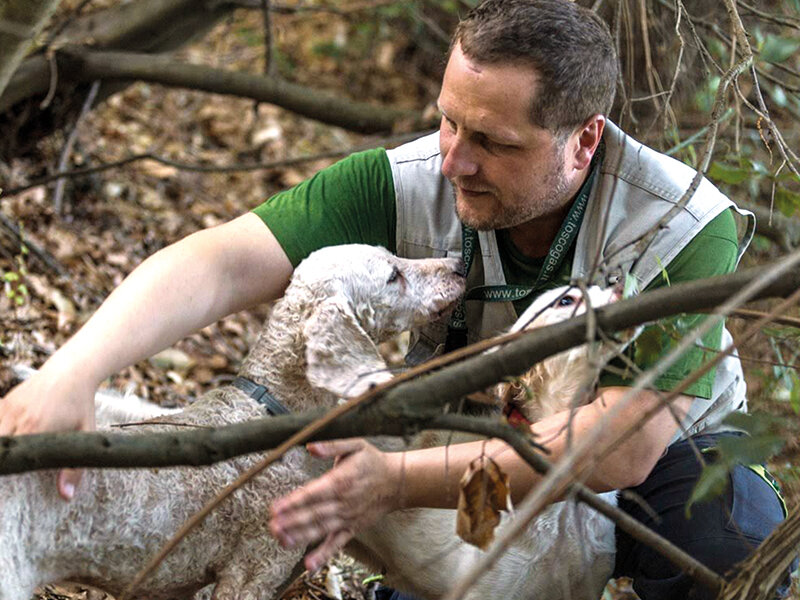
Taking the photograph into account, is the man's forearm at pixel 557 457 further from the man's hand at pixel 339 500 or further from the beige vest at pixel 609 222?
the beige vest at pixel 609 222

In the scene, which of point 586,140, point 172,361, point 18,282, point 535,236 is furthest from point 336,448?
point 18,282

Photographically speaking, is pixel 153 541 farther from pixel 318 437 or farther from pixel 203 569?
pixel 318 437

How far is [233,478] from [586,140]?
145 centimetres

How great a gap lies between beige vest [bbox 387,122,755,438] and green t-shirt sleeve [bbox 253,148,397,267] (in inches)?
2.3

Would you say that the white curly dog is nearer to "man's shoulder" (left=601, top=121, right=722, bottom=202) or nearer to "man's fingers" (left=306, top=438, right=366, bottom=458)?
"man's fingers" (left=306, top=438, right=366, bottom=458)

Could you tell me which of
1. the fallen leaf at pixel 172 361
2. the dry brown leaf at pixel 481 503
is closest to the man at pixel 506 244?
the dry brown leaf at pixel 481 503

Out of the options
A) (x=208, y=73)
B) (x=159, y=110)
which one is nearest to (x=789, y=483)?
(x=208, y=73)

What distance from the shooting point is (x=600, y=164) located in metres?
3.20

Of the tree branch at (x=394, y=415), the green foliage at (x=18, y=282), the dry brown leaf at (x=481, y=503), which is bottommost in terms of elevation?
the green foliage at (x=18, y=282)

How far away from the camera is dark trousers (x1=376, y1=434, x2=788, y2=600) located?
2904 millimetres

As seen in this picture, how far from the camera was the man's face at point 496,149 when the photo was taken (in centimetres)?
284

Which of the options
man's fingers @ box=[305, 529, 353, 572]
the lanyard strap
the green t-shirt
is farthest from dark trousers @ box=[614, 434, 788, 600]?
man's fingers @ box=[305, 529, 353, 572]

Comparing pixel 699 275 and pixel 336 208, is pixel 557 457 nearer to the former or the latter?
pixel 699 275

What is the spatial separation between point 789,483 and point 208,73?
368 centimetres
